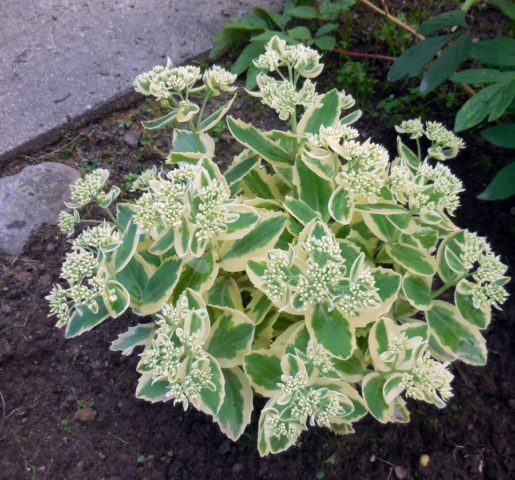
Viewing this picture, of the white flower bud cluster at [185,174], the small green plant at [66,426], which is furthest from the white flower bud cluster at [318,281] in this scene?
the small green plant at [66,426]

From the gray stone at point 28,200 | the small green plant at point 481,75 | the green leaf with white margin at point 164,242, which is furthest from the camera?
the gray stone at point 28,200

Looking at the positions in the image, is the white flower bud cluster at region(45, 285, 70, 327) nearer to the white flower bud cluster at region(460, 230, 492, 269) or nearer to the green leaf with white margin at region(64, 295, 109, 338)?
the green leaf with white margin at region(64, 295, 109, 338)

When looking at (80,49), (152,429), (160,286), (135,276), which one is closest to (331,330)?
(160,286)

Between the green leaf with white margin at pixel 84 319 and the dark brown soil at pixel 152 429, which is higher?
the green leaf with white margin at pixel 84 319

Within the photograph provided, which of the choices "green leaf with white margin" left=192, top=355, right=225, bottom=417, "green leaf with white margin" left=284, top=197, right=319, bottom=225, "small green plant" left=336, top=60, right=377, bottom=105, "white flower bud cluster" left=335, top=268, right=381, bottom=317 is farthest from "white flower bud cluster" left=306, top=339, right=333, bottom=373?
"small green plant" left=336, top=60, right=377, bottom=105

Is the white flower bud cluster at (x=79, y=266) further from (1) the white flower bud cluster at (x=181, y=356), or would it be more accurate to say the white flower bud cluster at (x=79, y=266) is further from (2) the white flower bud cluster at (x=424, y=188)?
(2) the white flower bud cluster at (x=424, y=188)

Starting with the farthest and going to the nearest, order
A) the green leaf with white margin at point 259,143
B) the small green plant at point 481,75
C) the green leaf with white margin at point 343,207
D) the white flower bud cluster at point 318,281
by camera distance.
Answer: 1. the small green plant at point 481,75
2. the green leaf with white margin at point 259,143
3. the green leaf with white margin at point 343,207
4. the white flower bud cluster at point 318,281

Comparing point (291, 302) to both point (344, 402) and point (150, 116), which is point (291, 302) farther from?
point (150, 116)
